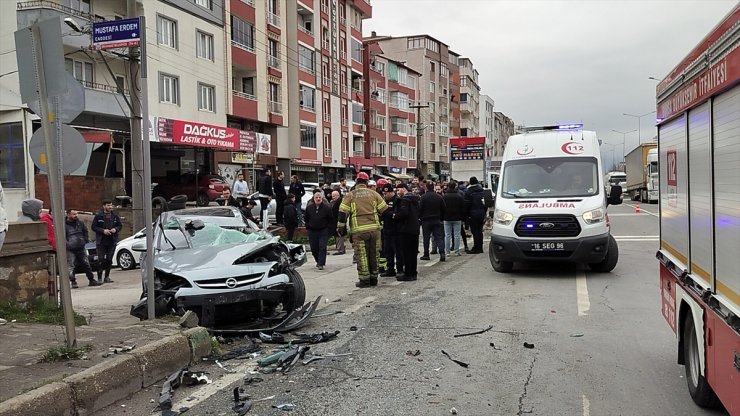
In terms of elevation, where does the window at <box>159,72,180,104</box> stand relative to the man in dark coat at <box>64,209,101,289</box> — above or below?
above

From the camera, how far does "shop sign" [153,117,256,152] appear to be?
Answer: 2481 centimetres

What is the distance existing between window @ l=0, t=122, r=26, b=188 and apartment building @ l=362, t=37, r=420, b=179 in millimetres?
35765

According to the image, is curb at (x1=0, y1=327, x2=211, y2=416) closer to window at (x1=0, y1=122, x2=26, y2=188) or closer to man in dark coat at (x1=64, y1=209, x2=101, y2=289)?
man in dark coat at (x1=64, y1=209, x2=101, y2=289)

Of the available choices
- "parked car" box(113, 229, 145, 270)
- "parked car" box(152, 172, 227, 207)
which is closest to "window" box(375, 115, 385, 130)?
"parked car" box(152, 172, 227, 207)

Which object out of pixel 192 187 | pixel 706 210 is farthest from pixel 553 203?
pixel 192 187

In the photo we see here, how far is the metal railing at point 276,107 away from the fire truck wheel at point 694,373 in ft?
123

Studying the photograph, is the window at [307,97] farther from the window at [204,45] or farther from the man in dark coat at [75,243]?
the man in dark coat at [75,243]

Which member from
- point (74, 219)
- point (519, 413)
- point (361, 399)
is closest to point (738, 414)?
point (519, 413)

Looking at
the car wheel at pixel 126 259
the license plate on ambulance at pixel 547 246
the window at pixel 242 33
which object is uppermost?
the window at pixel 242 33

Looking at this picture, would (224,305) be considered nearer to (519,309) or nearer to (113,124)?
(519,309)

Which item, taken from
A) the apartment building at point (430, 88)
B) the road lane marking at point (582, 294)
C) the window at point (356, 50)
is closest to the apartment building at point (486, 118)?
the apartment building at point (430, 88)

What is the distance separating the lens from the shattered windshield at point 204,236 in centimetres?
787

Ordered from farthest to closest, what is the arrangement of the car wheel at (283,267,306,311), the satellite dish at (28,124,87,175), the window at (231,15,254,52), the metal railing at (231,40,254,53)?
the window at (231,15,254,52), the metal railing at (231,40,254,53), the car wheel at (283,267,306,311), the satellite dish at (28,124,87,175)

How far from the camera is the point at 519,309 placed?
8.07 meters
